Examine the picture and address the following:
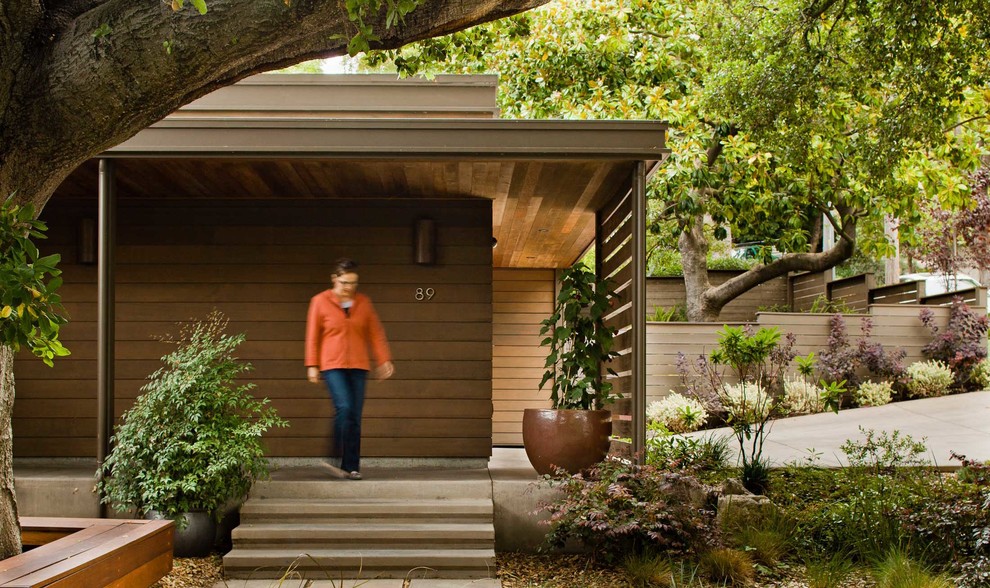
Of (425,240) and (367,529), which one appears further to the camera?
(425,240)

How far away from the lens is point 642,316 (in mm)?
5730

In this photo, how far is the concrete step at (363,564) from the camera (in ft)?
17.4

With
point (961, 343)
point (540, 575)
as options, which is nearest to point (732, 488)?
point (540, 575)

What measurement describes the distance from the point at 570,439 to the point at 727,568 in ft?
4.24

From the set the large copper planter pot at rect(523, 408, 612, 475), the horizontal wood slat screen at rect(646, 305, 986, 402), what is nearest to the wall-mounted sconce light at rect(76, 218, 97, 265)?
the large copper planter pot at rect(523, 408, 612, 475)

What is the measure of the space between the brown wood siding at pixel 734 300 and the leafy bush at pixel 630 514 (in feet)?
29.8

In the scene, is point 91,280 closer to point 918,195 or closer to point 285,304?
point 285,304

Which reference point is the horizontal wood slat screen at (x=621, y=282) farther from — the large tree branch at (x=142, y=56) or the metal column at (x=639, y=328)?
the large tree branch at (x=142, y=56)

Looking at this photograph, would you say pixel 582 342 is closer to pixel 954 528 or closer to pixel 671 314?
pixel 954 528

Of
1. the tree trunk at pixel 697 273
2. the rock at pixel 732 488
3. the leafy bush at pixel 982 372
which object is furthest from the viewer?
the tree trunk at pixel 697 273

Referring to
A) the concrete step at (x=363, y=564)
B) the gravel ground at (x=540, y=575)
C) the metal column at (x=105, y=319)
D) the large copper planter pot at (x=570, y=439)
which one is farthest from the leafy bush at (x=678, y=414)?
the metal column at (x=105, y=319)

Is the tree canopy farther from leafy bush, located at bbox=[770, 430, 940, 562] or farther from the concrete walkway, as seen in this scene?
leafy bush, located at bbox=[770, 430, 940, 562]

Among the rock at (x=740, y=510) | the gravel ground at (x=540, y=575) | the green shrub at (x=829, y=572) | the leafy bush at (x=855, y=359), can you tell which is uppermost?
the leafy bush at (x=855, y=359)

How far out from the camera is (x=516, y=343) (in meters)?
10.6
